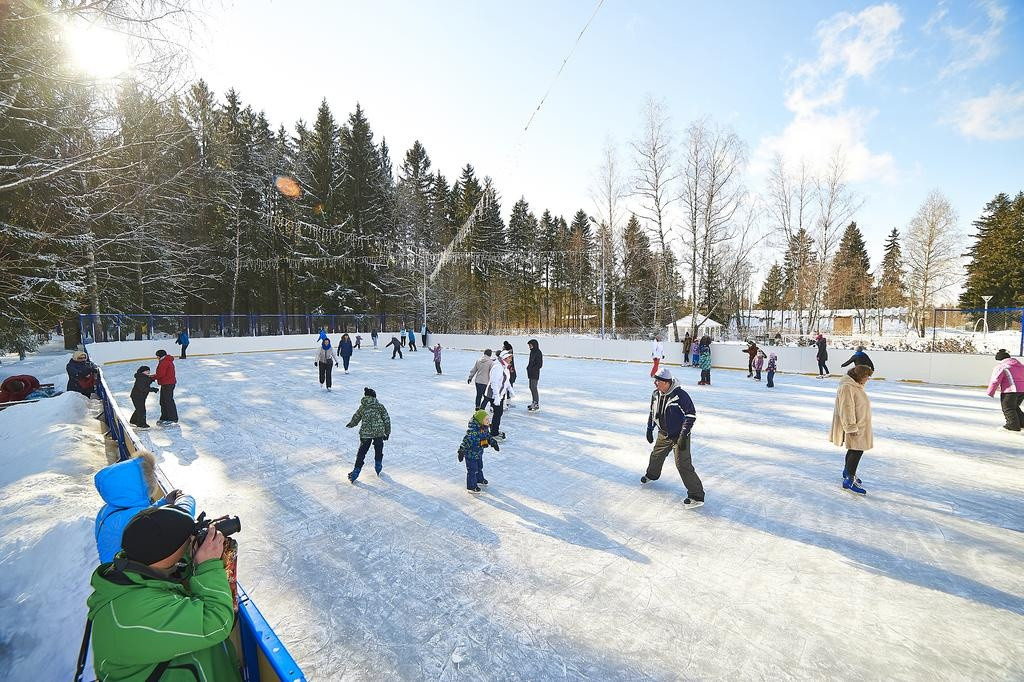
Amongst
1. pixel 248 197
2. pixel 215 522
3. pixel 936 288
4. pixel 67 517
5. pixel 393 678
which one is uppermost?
pixel 248 197

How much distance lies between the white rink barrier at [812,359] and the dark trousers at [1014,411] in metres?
5.20

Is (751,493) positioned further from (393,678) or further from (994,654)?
(393,678)

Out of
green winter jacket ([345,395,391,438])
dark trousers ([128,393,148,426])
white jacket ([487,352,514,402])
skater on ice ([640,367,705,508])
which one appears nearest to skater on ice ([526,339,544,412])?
white jacket ([487,352,514,402])

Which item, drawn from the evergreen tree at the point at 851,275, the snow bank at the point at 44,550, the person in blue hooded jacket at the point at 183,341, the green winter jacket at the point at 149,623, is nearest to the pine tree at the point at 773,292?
the evergreen tree at the point at 851,275

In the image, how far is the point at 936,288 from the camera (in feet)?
93.4

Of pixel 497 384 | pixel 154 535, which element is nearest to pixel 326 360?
pixel 497 384

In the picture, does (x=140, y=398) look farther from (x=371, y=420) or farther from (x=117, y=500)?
(x=117, y=500)

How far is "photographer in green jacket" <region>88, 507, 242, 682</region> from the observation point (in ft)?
4.32

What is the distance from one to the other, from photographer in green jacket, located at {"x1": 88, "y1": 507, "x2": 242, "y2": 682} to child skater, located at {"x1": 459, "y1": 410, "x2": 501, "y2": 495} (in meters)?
3.80

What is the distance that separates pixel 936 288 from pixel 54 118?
4003 centimetres

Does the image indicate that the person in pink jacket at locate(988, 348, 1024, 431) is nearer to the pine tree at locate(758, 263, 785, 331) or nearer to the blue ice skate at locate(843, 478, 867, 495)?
the blue ice skate at locate(843, 478, 867, 495)

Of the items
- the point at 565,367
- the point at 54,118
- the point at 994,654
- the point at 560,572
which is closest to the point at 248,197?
the point at 565,367

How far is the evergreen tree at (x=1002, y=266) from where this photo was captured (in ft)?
109

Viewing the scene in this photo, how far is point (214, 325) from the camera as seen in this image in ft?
80.2
